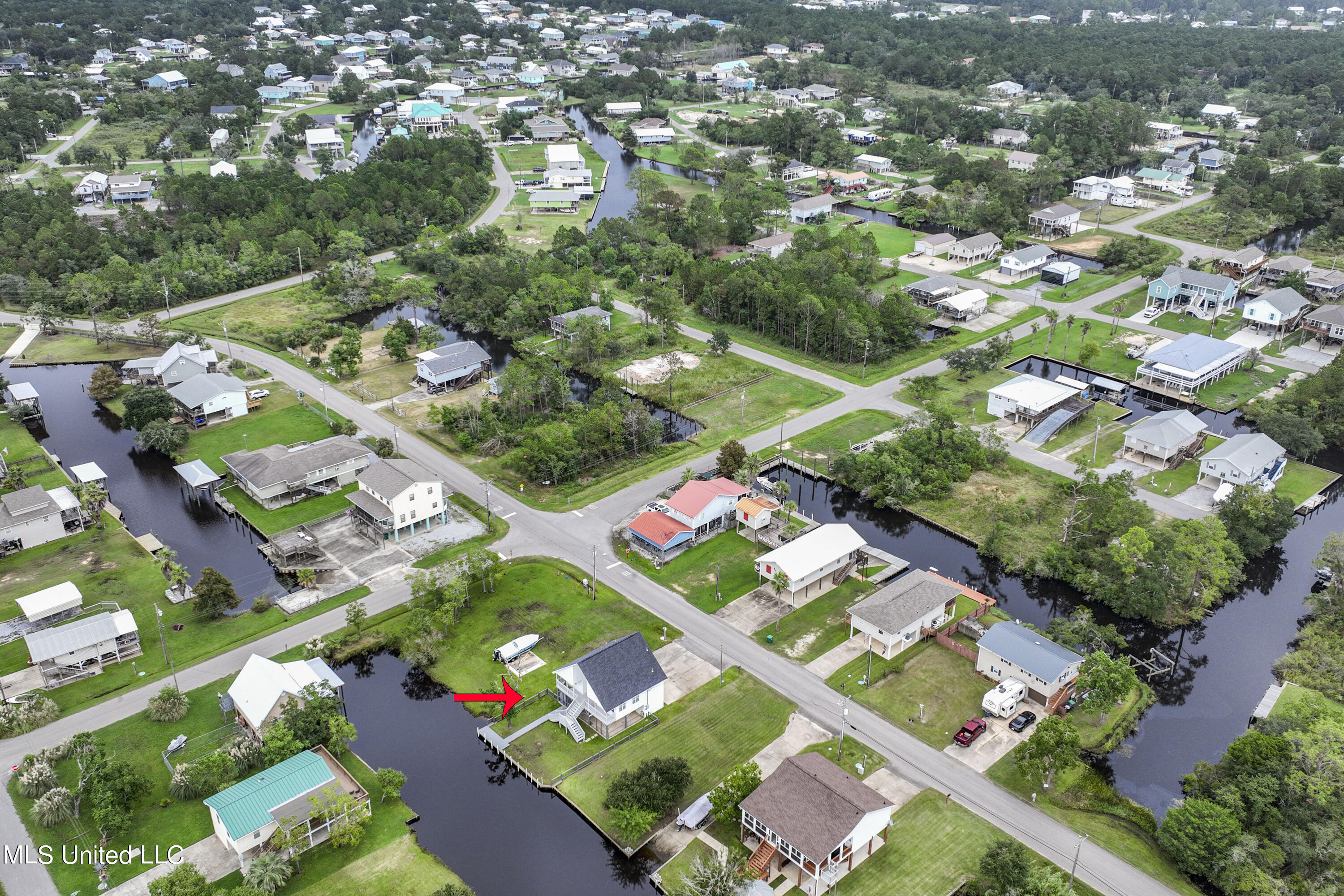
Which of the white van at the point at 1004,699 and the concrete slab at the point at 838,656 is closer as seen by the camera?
the white van at the point at 1004,699

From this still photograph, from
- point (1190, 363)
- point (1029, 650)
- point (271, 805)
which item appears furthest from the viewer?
point (1190, 363)

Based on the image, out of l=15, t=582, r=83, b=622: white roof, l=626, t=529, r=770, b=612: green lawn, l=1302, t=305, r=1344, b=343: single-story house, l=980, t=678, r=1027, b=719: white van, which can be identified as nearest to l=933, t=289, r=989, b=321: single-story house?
l=1302, t=305, r=1344, b=343: single-story house

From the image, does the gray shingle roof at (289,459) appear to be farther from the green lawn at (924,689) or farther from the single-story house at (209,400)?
the green lawn at (924,689)

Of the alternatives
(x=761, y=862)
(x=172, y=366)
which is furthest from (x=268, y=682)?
(x=172, y=366)

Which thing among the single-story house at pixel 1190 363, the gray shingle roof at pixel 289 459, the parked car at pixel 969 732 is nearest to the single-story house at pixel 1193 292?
the single-story house at pixel 1190 363

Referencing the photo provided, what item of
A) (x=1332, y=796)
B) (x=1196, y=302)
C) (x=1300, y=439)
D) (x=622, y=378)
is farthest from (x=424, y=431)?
(x=1196, y=302)

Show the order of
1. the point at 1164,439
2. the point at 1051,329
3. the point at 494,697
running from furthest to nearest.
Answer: the point at 1051,329, the point at 1164,439, the point at 494,697

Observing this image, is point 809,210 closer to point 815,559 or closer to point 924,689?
point 815,559

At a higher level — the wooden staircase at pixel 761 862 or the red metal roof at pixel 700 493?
the wooden staircase at pixel 761 862
